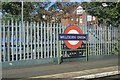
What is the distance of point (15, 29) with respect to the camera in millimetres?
12336

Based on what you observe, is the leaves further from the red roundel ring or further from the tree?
the tree

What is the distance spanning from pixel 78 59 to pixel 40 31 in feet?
8.43

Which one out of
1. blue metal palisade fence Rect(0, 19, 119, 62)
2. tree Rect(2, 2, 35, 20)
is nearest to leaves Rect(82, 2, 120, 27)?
blue metal palisade fence Rect(0, 19, 119, 62)

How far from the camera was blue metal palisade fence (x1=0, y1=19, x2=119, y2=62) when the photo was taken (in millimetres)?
12087

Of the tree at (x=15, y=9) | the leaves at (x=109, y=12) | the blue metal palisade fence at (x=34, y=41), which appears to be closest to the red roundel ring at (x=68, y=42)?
the blue metal palisade fence at (x=34, y=41)

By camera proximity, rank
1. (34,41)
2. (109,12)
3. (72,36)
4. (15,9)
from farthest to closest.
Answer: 1. (15,9)
2. (109,12)
3. (72,36)
4. (34,41)

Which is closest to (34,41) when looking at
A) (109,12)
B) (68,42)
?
(68,42)

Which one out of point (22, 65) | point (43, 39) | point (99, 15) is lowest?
point (22, 65)

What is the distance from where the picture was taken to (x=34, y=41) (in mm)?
13000

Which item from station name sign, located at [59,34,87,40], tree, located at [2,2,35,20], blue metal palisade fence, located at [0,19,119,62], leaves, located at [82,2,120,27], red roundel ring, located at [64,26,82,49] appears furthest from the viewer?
tree, located at [2,2,35,20]

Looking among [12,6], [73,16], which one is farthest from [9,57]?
[73,16]

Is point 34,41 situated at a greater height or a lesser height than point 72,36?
lesser

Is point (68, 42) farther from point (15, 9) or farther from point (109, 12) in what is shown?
point (15, 9)

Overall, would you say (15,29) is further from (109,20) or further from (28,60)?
(109,20)
